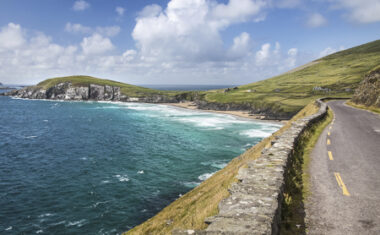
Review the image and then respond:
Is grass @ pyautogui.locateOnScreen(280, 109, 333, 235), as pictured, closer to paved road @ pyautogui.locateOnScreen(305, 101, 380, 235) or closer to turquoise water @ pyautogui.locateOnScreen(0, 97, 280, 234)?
paved road @ pyautogui.locateOnScreen(305, 101, 380, 235)

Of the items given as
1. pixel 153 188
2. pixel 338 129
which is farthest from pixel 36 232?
pixel 338 129

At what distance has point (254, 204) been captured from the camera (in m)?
7.79

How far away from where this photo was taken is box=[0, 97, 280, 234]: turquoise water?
21453 mm

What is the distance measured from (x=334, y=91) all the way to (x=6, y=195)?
146 meters

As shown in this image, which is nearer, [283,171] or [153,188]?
[283,171]

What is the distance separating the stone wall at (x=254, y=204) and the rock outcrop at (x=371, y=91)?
53.7 metres

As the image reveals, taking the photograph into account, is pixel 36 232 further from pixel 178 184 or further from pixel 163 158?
pixel 163 158

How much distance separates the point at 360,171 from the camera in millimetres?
13758

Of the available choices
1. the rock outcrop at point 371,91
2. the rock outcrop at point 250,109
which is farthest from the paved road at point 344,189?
the rock outcrop at point 250,109

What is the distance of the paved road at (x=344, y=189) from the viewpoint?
26.8 feet

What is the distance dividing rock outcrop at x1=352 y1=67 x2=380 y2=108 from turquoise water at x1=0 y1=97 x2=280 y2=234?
26.4 meters

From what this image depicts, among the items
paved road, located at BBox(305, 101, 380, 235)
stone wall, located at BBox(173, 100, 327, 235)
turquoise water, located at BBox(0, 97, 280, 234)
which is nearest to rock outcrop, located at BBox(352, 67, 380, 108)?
turquoise water, located at BBox(0, 97, 280, 234)

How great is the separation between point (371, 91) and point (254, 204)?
2515 inches

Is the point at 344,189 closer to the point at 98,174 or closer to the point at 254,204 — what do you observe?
the point at 254,204
